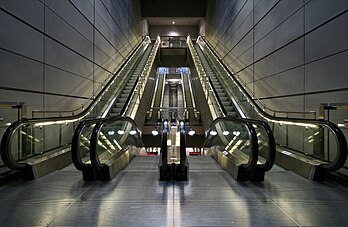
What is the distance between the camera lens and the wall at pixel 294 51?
3.47m

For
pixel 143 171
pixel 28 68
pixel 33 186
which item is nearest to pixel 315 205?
pixel 143 171

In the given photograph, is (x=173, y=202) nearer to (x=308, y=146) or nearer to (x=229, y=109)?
(x=308, y=146)

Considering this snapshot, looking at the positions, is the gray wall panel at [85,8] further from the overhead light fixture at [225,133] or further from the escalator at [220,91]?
the overhead light fixture at [225,133]

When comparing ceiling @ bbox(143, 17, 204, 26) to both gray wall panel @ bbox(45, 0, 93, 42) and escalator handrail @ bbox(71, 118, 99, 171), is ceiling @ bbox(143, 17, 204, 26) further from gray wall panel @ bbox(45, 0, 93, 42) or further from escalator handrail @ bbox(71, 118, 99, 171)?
escalator handrail @ bbox(71, 118, 99, 171)

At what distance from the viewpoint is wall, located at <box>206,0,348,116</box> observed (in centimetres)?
347

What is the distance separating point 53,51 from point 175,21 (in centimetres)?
1724

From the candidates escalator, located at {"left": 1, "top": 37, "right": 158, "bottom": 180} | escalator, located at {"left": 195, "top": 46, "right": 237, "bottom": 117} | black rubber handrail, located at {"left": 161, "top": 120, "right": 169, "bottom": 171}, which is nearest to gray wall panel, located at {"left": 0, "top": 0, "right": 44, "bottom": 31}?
escalator, located at {"left": 1, "top": 37, "right": 158, "bottom": 180}

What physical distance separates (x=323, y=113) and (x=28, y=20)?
226 inches

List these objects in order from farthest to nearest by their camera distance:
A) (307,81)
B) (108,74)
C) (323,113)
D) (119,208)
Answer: (108,74) < (307,81) < (323,113) < (119,208)

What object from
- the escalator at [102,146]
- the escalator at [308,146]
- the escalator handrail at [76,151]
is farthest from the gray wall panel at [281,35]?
the escalator handrail at [76,151]

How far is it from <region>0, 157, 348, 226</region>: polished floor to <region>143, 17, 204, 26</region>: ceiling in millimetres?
18249

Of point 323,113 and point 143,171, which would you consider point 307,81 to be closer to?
point 323,113

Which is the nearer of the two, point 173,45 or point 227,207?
point 227,207

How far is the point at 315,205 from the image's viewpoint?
2.34 metres
